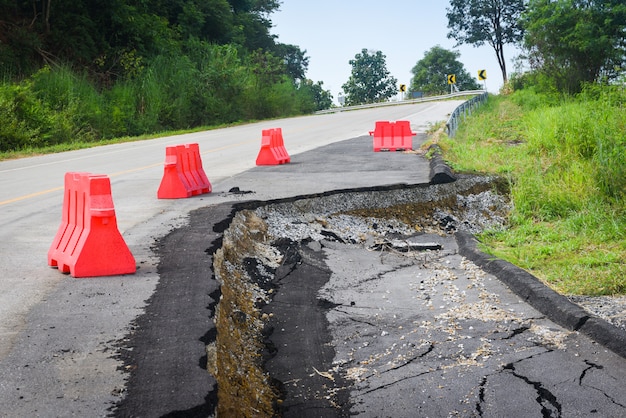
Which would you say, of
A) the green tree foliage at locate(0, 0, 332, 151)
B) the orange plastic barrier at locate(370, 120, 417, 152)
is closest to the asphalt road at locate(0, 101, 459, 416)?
the orange plastic barrier at locate(370, 120, 417, 152)

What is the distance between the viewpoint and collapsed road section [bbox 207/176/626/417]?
4680 millimetres

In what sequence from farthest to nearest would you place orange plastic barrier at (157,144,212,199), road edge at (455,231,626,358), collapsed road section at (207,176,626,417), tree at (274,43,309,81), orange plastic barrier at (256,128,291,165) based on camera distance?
1. tree at (274,43,309,81)
2. orange plastic barrier at (256,128,291,165)
3. orange plastic barrier at (157,144,212,199)
4. road edge at (455,231,626,358)
5. collapsed road section at (207,176,626,417)

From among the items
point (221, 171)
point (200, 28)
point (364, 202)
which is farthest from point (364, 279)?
point (200, 28)

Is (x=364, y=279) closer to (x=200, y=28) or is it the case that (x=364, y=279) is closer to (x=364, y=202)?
(x=364, y=202)

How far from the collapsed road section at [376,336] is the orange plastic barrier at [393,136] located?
25.7ft

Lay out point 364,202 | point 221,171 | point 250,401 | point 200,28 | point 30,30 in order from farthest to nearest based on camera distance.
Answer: point 200,28, point 30,30, point 221,171, point 364,202, point 250,401

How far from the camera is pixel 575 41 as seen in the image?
3406cm

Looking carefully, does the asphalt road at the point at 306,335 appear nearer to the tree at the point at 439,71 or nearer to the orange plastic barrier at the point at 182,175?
the orange plastic barrier at the point at 182,175

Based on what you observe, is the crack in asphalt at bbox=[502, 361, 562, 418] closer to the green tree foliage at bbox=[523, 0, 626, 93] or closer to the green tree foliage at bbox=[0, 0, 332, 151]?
the green tree foliage at bbox=[0, 0, 332, 151]

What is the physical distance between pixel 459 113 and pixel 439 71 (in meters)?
70.1

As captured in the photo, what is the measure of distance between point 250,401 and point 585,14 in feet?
115

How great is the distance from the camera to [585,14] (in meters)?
35.7

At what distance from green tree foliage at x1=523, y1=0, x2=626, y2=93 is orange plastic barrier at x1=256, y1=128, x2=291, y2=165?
69.0 feet

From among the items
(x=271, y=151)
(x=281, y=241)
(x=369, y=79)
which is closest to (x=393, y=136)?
(x=271, y=151)
